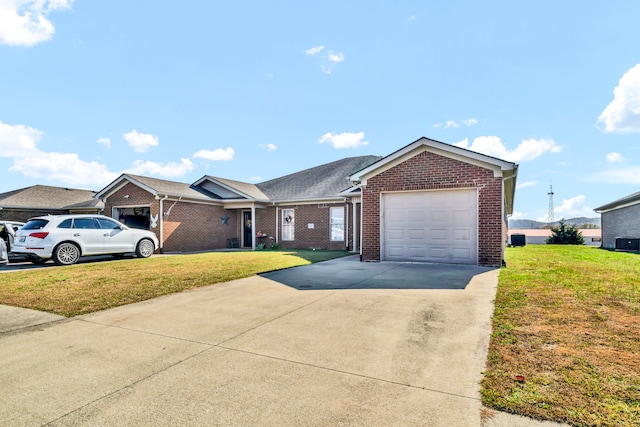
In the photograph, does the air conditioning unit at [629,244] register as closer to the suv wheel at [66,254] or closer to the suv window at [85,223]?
the suv window at [85,223]

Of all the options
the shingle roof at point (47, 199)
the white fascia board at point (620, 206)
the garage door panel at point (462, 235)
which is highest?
the shingle roof at point (47, 199)

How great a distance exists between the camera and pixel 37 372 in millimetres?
3115

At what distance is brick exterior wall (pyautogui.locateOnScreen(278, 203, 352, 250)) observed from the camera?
58.8 ft

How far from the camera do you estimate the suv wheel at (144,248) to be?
13493mm

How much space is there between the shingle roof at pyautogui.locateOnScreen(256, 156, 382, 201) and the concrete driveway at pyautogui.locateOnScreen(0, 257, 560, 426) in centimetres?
1288

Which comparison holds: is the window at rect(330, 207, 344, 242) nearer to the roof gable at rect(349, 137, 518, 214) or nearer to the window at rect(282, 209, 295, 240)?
the window at rect(282, 209, 295, 240)

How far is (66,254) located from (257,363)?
37.7ft

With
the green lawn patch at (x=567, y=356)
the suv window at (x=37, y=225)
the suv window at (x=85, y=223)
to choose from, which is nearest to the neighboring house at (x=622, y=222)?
the green lawn patch at (x=567, y=356)

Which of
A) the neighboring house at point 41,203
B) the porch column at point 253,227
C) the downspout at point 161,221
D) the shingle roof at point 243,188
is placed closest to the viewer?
the downspout at point 161,221

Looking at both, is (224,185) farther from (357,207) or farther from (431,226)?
(431,226)

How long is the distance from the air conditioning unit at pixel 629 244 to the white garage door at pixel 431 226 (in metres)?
14.5

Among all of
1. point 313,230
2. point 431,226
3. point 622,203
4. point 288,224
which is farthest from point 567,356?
point 622,203

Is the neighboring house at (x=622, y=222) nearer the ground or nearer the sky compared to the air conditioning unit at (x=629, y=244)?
nearer the sky

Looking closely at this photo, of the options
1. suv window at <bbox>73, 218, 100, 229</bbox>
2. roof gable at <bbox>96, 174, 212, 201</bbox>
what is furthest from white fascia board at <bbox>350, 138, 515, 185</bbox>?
roof gable at <bbox>96, 174, 212, 201</bbox>
